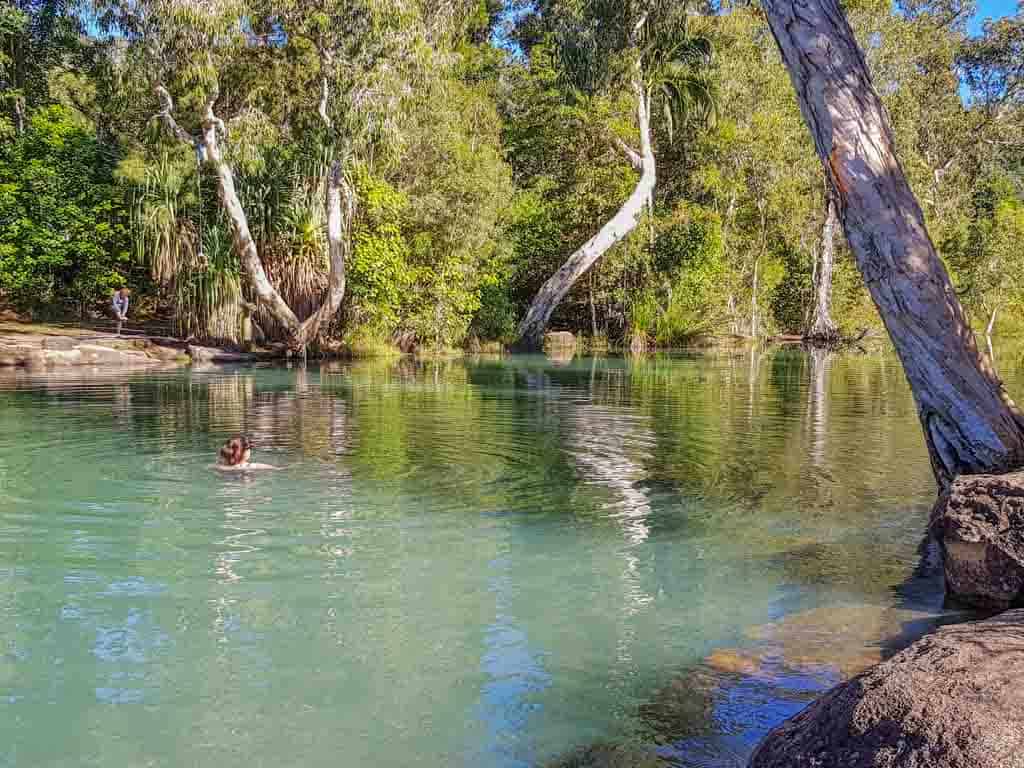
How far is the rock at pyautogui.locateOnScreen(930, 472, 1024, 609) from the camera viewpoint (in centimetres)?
529

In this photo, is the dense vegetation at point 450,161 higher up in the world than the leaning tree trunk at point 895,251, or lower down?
higher up

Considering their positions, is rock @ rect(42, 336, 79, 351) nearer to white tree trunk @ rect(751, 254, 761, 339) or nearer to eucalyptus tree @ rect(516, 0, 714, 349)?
eucalyptus tree @ rect(516, 0, 714, 349)

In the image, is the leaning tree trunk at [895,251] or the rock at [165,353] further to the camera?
the rock at [165,353]

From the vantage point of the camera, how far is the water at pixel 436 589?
3.96 m

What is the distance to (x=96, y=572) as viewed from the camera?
603cm

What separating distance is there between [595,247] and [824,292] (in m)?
12.0

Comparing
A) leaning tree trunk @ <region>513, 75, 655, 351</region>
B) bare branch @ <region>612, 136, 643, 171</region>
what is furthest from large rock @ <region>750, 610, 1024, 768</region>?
bare branch @ <region>612, 136, 643, 171</region>

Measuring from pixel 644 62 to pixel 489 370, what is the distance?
17.4 m

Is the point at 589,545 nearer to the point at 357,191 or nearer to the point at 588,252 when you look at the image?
the point at 357,191

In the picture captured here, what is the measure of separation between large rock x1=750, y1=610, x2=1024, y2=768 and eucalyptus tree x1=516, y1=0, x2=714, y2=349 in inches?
1242

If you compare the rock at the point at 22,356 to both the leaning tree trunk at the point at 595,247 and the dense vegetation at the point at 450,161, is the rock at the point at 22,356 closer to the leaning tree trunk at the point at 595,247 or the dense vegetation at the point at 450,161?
the dense vegetation at the point at 450,161

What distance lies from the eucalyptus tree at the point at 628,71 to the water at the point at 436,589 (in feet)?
74.2

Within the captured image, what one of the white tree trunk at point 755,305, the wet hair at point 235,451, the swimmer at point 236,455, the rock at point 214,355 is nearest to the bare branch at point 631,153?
the white tree trunk at point 755,305

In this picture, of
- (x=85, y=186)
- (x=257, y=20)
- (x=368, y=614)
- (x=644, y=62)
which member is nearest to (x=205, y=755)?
(x=368, y=614)
